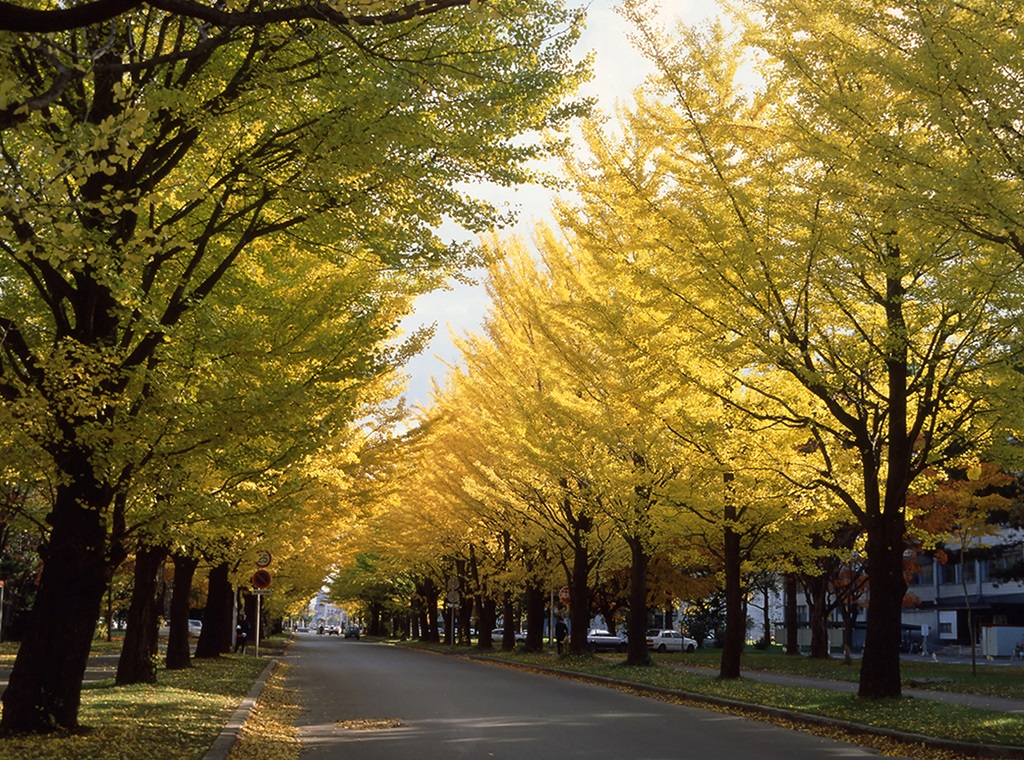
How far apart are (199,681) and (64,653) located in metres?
10.1

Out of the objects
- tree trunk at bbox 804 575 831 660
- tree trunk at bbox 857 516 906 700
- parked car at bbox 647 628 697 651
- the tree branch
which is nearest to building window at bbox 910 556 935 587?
parked car at bbox 647 628 697 651

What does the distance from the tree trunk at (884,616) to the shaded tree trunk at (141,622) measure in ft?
35.7

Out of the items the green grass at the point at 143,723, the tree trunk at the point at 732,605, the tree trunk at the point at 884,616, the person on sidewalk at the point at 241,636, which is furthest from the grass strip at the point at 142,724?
the person on sidewalk at the point at 241,636

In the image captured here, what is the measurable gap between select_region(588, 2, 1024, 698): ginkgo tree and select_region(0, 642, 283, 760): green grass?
7.47 metres

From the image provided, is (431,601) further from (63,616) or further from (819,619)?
(63,616)

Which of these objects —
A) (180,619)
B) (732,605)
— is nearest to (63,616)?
(180,619)

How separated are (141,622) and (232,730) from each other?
20.7 ft

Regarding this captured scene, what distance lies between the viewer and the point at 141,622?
16.9 meters

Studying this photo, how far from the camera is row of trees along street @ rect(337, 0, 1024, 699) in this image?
30.3 feet

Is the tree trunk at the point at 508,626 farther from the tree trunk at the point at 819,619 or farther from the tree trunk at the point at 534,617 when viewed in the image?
the tree trunk at the point at 819,619

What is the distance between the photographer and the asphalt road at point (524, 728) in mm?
10477

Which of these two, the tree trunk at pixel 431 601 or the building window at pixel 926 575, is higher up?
the building window at pixel 926 575

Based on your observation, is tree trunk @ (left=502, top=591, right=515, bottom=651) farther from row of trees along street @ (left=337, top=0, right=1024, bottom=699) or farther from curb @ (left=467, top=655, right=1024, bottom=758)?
row of trees along street @ (left=337, top=0, right=1024, bottom=699)

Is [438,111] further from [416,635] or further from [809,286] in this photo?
[416,635]
